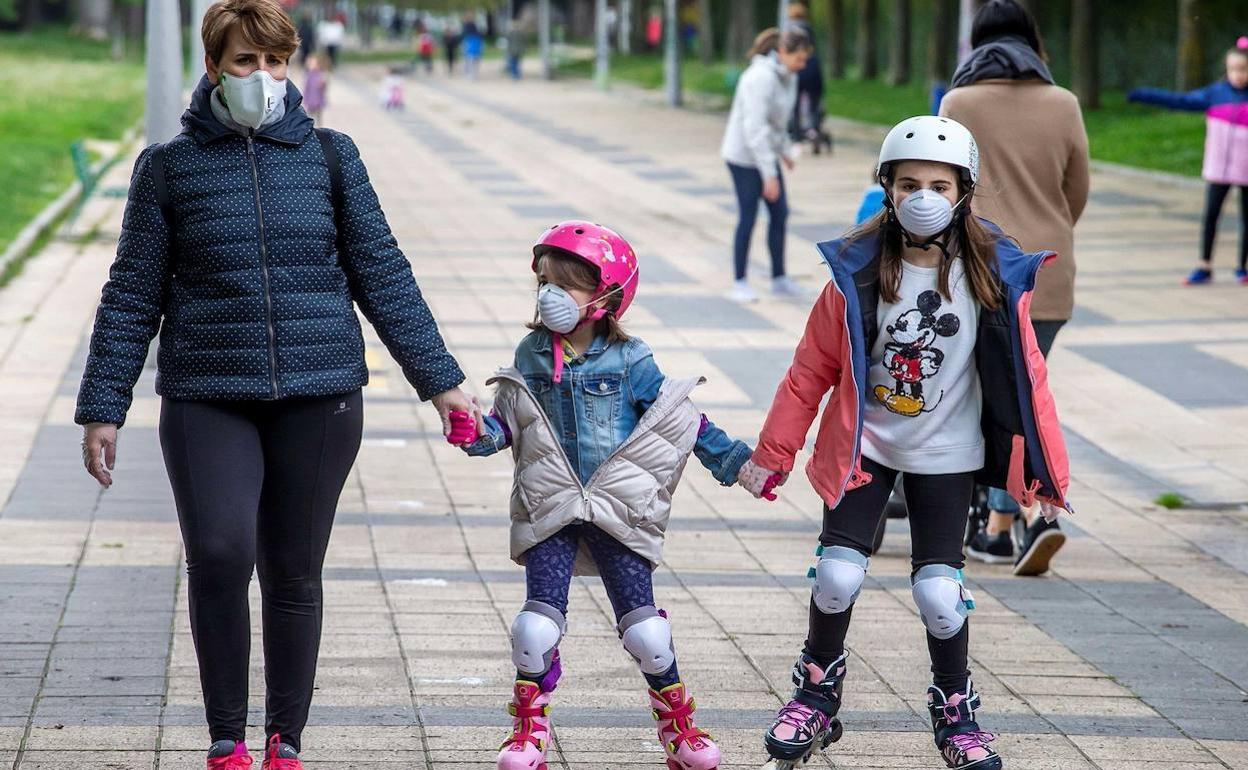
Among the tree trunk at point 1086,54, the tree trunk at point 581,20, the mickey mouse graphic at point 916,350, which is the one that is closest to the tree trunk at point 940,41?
the tree trunk at point 1086,54

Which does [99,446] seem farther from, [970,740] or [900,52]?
[900,52]

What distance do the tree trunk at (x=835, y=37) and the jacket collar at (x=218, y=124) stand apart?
41.5m

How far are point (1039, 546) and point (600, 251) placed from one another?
2.86 metres

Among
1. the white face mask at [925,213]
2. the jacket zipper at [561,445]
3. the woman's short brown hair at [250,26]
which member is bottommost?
the jacket zipper at [561,445]

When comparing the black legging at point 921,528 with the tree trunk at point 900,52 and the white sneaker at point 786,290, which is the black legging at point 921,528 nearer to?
the white sneaker at point 786,290

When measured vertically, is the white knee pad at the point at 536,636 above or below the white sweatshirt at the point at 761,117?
below

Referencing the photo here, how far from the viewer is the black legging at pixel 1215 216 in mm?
13586

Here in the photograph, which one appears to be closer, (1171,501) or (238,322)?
(238,322)

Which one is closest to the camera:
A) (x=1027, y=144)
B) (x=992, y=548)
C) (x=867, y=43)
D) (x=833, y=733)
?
(x=833, y=733)

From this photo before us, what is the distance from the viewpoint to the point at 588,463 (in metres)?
4.17

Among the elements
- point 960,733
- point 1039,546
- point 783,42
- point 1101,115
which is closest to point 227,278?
point 960,733

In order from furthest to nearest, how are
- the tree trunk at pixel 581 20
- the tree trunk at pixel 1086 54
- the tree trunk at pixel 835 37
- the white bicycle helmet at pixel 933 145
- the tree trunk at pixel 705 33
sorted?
1. the tree trunk at pixel 581 20
2. the tree trunk at pixel 705 33
3. the tree trunk at pixel 835 37
4. the tree trunk at pixel 1086 54
5. the white bicycle helmet at pixel 933 145

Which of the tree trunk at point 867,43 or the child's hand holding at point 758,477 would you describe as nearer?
the child's hand holding at point 758,477

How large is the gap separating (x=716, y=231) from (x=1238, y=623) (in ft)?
39.4
